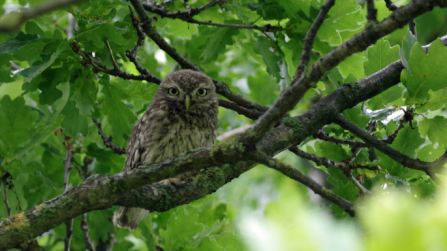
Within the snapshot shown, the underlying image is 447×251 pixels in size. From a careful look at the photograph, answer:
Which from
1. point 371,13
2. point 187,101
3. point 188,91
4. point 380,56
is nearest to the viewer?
point 371,13

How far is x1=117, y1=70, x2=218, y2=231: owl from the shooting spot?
11.5ft

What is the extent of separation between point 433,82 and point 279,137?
94 centimetres

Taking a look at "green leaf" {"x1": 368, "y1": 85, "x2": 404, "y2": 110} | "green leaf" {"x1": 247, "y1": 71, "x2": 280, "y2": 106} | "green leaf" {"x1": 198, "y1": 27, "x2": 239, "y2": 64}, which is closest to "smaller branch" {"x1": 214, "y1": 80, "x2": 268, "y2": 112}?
"green leaf" {"x1": 198, "y1": 27, "x2": 239, "y2": 64}

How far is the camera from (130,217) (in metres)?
3.84

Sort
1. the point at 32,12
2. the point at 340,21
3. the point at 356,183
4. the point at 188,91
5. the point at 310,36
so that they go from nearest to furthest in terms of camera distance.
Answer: the point at 32,12 < the point at 310,36 < the point at 356,183 < the point at 340,21 < the point at 188,91

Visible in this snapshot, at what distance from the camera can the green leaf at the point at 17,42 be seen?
2314mm

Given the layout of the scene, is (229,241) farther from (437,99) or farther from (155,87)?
(437,99)

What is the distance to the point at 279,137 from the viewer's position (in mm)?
2395

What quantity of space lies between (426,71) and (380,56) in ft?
1.52

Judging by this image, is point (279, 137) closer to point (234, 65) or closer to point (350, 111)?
point (350, 111)

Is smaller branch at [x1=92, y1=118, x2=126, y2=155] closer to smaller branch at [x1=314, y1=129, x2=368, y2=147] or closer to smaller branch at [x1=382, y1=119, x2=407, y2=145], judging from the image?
smaller branch at [x1=314, y1=129, x2=368, y2=147]

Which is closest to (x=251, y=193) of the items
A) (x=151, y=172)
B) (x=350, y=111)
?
(x=350, y=111)

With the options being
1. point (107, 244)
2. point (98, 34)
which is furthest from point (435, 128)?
point (107, 244)

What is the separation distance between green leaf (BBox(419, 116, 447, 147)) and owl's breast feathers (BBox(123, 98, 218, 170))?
5.95 ft
